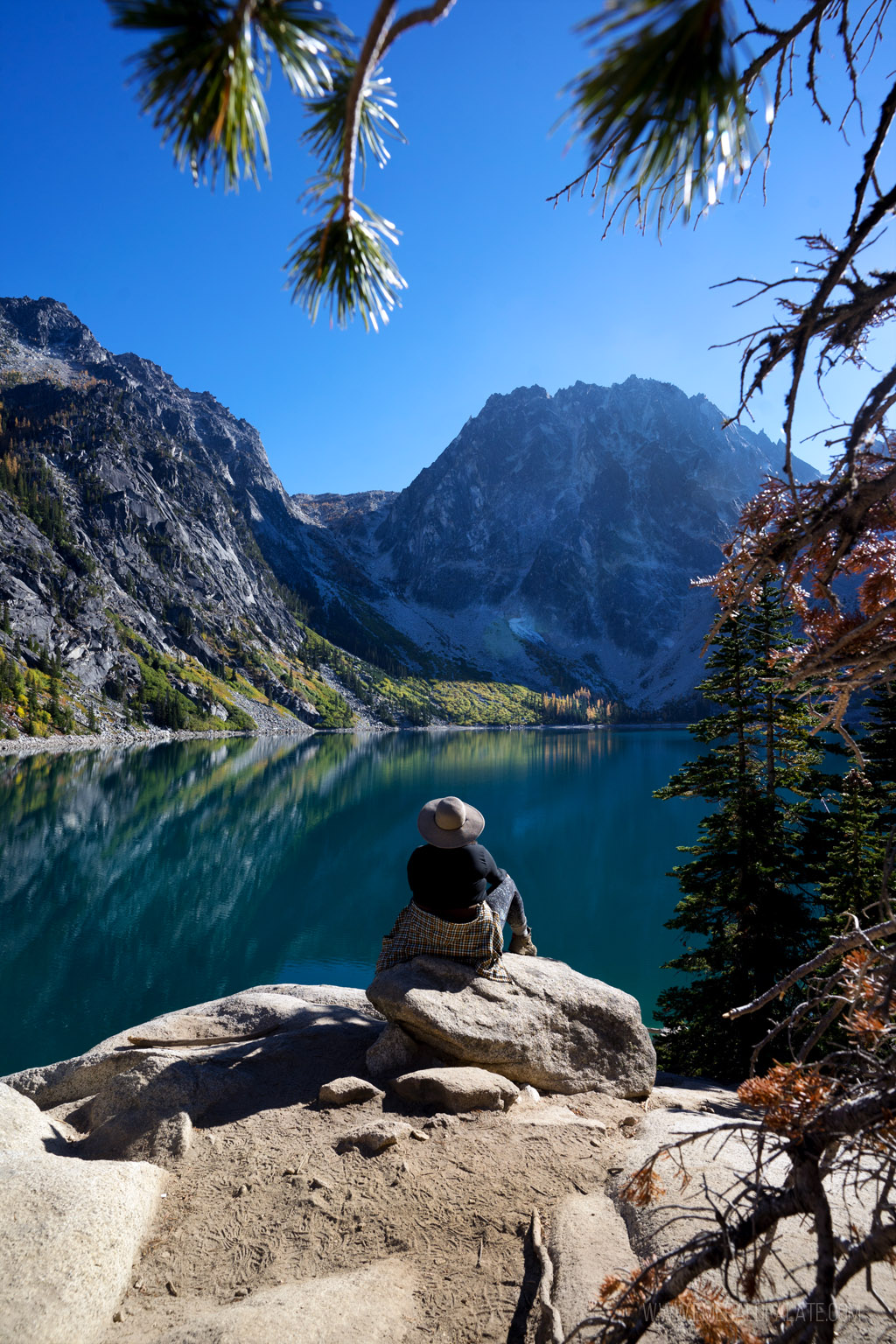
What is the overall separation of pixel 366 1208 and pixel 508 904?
4492mm

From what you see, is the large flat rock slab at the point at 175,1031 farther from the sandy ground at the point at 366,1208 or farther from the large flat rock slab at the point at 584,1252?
the large flat rock slab at the point at 584,1252

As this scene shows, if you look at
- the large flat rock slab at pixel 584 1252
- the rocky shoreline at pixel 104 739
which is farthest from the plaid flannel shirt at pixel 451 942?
the rocky shoreline at pixel 104 739

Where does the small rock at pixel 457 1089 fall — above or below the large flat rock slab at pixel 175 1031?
above

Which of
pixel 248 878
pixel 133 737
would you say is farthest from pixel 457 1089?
pixel 133 737

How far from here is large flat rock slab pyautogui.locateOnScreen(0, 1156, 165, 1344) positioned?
3729 mm

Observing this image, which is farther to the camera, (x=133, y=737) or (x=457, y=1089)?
(x=133, y=737)

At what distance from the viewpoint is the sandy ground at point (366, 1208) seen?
13.2 feet

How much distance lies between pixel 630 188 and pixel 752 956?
1506cm

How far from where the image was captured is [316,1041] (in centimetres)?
818

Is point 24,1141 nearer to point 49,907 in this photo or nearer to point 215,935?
point 215,935

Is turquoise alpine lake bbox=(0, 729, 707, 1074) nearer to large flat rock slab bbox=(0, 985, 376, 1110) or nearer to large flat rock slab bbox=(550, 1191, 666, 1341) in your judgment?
large flat rock slab bbox=(0, 985, 376, 1110)

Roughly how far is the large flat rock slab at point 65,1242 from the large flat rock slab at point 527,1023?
3.03 m

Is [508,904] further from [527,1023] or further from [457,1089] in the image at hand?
[457,1089]

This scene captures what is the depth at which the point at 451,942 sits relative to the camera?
7973 mm
